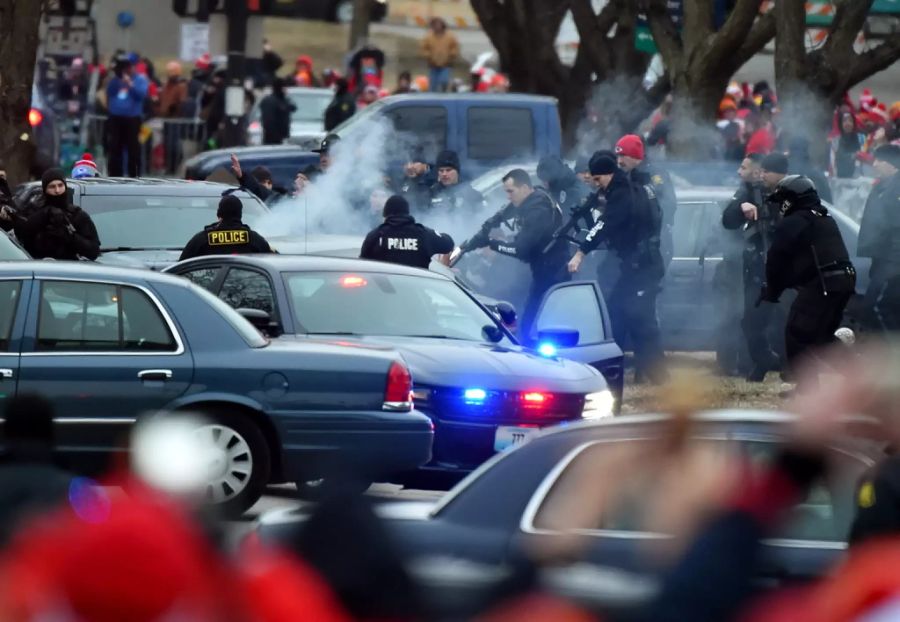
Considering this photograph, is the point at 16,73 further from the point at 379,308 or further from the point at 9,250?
the point at 379,308

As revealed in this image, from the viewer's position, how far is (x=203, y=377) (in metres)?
10.2

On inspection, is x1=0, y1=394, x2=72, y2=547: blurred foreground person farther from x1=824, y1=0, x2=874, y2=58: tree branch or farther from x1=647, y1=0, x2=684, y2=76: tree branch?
x1=647, y1=0, x2=684, y2=76: tree branch

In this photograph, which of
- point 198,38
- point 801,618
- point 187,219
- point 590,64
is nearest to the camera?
point 801,618

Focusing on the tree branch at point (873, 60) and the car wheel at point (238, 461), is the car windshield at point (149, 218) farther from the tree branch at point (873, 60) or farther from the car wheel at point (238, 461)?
the tree branch at point (873, 60)

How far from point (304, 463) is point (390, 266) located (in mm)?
2289

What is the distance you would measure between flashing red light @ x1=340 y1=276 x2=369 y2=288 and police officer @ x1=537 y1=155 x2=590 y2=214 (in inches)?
207

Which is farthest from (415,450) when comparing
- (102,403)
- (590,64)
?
(590,64)

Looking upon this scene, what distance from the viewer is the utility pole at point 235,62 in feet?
73.5

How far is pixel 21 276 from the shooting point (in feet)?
33.7

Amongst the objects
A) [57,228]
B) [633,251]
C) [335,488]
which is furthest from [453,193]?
[335,488]

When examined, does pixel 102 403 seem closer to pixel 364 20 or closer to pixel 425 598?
pixel 425 598

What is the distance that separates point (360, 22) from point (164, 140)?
11.4 metres

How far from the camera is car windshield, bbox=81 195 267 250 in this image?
16.0 m

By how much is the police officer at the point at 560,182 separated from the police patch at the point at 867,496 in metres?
11.4
